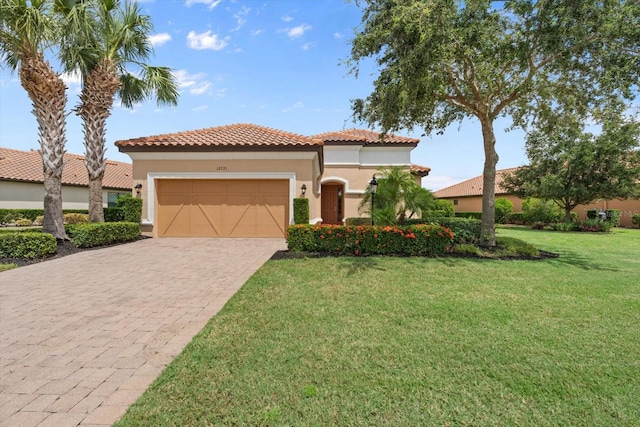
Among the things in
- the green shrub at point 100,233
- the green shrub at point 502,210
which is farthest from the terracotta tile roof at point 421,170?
the green shrub at point 100,233

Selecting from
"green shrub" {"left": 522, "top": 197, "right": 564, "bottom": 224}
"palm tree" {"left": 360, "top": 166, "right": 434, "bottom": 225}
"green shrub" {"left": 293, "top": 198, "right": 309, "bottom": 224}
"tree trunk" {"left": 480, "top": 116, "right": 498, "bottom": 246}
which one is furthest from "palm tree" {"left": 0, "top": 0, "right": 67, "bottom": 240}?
"green shrub" {"left": 522, "top": 197, "right": 564, "bottom": 224}

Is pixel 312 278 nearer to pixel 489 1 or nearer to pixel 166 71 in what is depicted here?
pixel 489 1

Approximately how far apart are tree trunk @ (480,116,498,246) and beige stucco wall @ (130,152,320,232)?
21.5 feet

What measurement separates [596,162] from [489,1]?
1848 centimetres

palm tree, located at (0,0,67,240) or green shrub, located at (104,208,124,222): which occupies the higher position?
palm tree, located at (0,0,67,240)

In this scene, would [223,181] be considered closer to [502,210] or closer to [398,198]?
[398,198]

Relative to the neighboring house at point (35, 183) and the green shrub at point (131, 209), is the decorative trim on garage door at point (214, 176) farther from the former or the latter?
the neighboring house at point (35, 183)

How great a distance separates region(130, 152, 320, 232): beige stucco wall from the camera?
12.6 meters

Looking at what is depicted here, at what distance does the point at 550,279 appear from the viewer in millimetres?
6449

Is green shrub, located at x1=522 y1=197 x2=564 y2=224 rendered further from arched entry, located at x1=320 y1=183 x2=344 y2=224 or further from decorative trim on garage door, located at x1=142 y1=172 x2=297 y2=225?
decorative trim on garage door, located at x1=142 y1=172 x2=297 y2=225

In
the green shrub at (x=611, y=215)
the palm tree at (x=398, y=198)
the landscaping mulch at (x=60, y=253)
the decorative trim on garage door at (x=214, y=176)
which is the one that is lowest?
the landscaping mulch at (x=60, y=253)

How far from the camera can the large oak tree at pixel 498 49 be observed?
7.32m

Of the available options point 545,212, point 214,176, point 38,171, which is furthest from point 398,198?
point 38,171

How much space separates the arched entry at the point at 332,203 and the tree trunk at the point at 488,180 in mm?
9446
